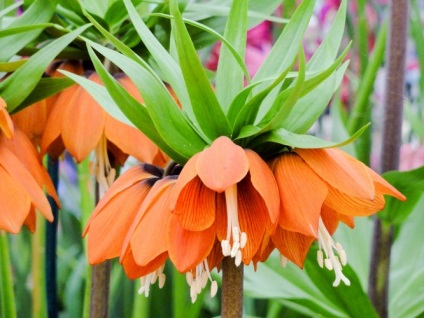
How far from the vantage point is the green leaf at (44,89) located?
641 millimetres

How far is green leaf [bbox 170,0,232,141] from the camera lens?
1.56ft

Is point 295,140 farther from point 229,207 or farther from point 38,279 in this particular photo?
point 38,279

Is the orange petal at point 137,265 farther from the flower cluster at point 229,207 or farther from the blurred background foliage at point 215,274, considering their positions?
the blurred background foliage at point 215,274

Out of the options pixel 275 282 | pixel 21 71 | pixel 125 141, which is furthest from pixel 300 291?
pixel 21 71

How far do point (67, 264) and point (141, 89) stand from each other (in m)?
0.78

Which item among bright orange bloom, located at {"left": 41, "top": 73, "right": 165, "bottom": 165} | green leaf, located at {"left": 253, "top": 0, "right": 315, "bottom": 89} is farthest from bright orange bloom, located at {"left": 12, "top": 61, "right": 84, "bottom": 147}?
green leaf, located at {"left": 253, "top": 0, "right": 315, "bottom": 89}

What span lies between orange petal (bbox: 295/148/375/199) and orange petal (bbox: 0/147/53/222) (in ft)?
0.63

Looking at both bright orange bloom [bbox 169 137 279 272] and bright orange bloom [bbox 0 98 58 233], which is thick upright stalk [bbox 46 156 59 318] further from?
bright orange bloom [bbox 169 137 279 272]

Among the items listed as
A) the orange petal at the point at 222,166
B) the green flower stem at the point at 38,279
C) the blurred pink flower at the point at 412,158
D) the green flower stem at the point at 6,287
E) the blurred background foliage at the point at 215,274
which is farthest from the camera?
the blurred pink flower at the point at 412,158

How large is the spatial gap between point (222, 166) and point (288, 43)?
0.12 meters

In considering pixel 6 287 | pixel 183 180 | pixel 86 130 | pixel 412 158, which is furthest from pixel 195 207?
pixel 412 158

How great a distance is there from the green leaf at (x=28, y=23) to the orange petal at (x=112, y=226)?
0.19m

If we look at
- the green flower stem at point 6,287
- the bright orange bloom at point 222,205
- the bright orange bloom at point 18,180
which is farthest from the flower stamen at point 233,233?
the green flower stem at point 6,287

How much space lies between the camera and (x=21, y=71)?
23.7 inches
